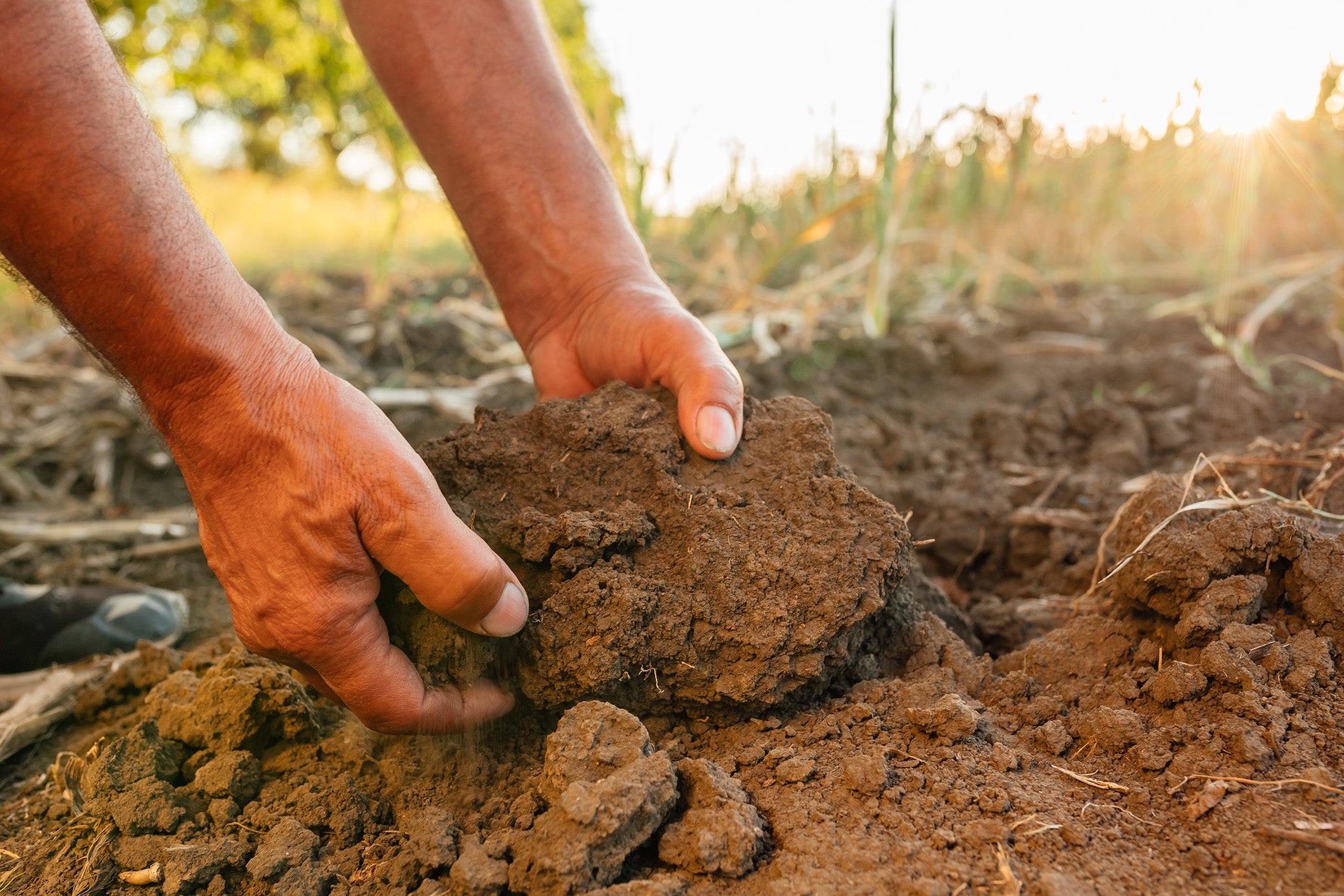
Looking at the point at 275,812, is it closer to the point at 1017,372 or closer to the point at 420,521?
the point at 420,521

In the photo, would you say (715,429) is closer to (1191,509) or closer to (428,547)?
(428,547)

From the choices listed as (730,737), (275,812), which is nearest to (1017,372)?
(730,737)

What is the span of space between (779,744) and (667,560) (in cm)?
29

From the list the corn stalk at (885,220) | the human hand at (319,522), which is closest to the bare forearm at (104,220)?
the human hand at (319,522)

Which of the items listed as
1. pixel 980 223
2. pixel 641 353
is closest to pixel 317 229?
pixel 980 223

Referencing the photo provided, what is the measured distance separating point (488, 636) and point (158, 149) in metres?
0.72

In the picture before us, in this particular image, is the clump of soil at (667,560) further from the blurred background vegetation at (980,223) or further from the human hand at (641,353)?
the blurred background vegetation at (980,223)

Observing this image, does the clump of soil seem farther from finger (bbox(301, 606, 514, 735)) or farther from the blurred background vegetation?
the blurred background vegetation

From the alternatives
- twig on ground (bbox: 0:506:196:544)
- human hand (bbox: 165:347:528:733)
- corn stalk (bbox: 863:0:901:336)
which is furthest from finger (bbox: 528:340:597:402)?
corn stalk (bbox: 863:0:901:336)

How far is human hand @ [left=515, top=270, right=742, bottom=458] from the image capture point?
1.26 m

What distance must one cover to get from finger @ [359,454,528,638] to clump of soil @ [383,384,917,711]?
0.12 m

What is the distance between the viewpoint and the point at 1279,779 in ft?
3.00

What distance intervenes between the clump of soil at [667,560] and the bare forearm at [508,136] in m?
0.41

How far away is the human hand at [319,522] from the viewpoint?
3.25 feet
